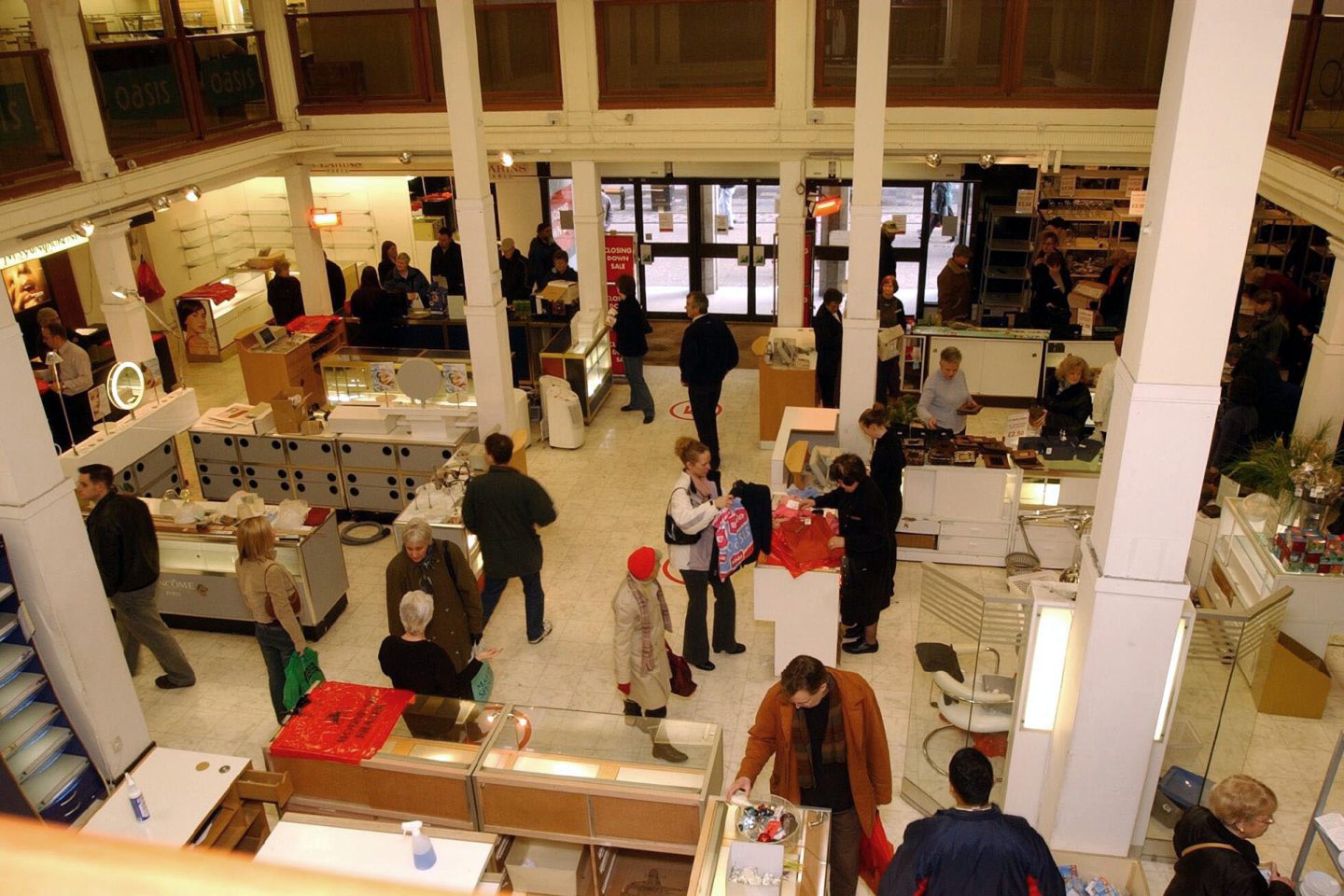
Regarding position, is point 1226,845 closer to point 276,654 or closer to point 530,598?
point 530,598

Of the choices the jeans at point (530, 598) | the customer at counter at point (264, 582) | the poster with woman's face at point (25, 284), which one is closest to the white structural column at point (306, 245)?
the poster with woman's face at point (25, 284)

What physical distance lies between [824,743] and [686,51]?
9.91m

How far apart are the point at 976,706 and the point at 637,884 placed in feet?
7.18

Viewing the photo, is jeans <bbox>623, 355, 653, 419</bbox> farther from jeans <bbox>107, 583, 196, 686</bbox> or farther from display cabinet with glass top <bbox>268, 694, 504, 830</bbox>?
display cabinet with glass top <bbox>268, 694, 504, 830</bbox>

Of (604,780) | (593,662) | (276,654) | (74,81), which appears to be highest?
(74,81)

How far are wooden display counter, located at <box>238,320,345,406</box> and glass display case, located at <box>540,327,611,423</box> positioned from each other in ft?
9.28

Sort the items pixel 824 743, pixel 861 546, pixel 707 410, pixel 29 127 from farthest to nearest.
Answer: pixel 707 410
pixel 29 127
pixel 861 546
pixel 824 743

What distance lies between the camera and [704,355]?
10156 mm

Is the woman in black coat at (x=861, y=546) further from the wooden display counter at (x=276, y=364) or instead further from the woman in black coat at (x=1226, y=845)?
the wooden display counter at (x=276, y=364)

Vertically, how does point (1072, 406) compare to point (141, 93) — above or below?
below

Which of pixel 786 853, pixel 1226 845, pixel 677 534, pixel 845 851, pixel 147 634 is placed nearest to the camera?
pixel 1226 845

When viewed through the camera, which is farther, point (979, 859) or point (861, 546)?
point (861, 546)

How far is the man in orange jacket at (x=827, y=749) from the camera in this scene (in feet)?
15.5

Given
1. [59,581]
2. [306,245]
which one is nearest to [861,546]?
[59,581]
